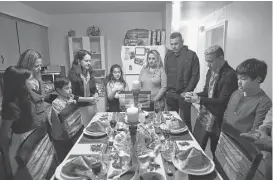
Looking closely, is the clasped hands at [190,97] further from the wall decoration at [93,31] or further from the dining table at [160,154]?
the wall decoration at [93,31]

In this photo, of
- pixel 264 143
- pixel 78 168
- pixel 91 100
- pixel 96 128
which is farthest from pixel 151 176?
pixel 91 100

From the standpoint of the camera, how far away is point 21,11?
59.1 inches

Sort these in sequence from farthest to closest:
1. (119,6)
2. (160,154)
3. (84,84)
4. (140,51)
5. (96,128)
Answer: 1. (119,6)
2. (140,51)
3. (84,84)
4. (96,128)
5. (160,154)

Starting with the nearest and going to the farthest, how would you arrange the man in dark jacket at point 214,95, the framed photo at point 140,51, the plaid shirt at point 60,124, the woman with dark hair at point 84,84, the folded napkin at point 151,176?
the folded napkin at point 151,176 < the man in dark jacket at point 214,95 < the plaid shirt at point 60,124 < the woman with dark hair at point 84,84 < the framed photo at point 140,51

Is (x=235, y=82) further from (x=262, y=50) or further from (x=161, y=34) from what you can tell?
(x=161, y=34)

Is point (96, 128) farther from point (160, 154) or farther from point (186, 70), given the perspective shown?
point (186, 70)

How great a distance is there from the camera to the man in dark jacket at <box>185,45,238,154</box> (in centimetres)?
126

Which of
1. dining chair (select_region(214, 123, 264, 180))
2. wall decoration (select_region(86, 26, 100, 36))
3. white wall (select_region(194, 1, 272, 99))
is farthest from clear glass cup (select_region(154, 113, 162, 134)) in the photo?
wall decoration (select_region(86, 26, 100, 36))

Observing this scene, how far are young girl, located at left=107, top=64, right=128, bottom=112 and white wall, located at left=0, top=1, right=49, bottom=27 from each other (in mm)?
884

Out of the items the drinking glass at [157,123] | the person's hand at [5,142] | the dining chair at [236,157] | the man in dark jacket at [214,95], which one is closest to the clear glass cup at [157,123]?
the drinking glass at [157,123]

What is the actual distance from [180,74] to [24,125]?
1.51m

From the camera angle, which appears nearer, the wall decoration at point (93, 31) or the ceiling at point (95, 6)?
the ceiling at point (95, 6)

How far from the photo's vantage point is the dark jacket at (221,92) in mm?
1211

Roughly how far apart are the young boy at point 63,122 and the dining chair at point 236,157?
1.13m
